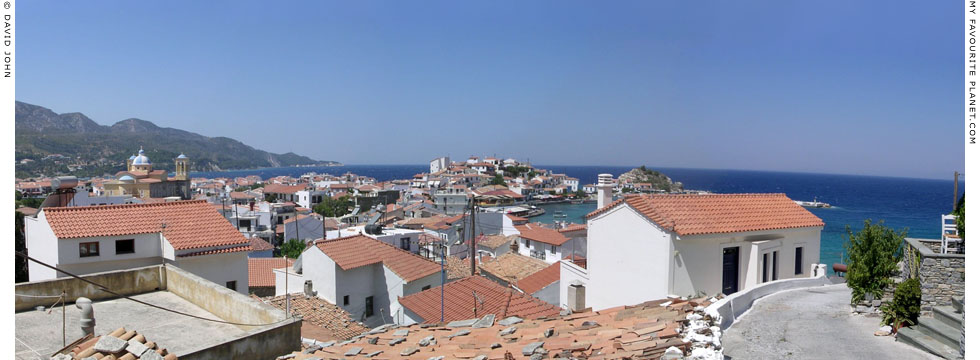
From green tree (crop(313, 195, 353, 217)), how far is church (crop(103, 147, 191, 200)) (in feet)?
64.6

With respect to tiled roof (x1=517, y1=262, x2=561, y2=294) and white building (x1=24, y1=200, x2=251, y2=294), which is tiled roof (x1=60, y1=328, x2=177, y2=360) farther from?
tiled roof (x1=517, y1=262, x2=561, y2=294)

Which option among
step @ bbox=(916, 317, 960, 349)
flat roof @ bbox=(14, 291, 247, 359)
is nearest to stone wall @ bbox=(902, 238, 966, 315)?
step @ bbox=(916, 317, 960, 349)

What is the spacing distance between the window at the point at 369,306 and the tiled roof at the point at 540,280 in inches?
257

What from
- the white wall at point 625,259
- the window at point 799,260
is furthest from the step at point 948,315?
the window at point 799,260

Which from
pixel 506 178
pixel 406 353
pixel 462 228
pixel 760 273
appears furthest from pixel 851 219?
pixel 406 353

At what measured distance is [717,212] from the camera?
54.5 ft

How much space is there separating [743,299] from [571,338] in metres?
5.31

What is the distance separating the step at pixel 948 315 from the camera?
8820 mm

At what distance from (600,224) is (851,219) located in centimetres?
11493

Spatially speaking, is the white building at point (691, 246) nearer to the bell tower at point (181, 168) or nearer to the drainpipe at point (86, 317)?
the drainpipe at point (86, 317)

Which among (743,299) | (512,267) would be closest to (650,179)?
(512,267)

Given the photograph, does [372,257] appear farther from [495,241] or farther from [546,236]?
[495,241]

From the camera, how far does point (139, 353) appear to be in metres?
6.25
